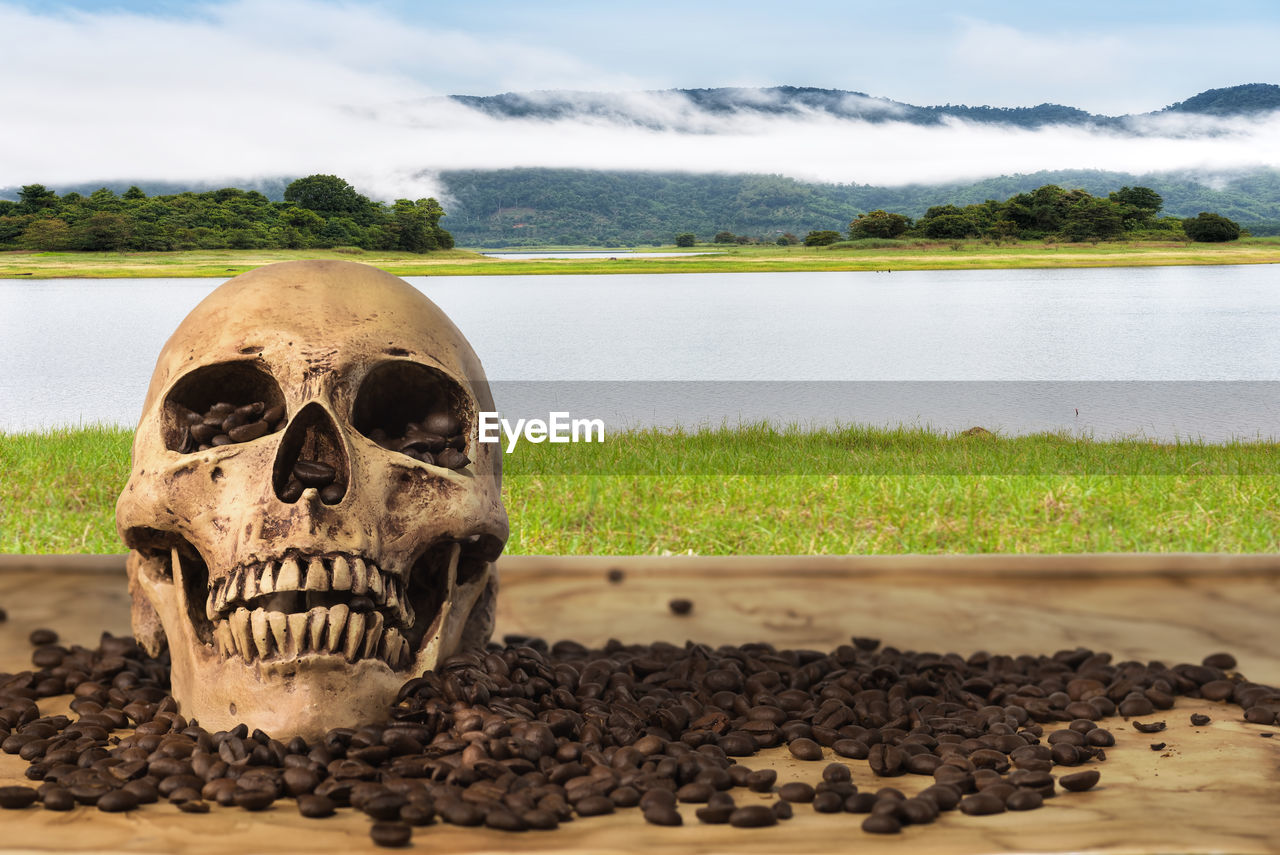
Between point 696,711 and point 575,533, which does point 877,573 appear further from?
point 575,533

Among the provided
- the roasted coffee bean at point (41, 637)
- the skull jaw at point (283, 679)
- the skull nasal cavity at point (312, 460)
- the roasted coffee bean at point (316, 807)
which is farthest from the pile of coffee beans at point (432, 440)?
the roasted coffee bean at point (41, 637)

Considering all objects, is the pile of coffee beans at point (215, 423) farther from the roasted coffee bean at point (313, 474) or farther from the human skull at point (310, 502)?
the roasted coffee bean at point (313, 474)

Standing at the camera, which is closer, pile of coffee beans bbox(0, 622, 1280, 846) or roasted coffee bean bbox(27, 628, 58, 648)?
pile of coffee beans bbox(0, 622, 1280, 846)

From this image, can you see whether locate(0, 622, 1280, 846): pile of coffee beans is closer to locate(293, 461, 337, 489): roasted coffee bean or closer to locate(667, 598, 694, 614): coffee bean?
locate(667, 598, 694, 614): coffee bean

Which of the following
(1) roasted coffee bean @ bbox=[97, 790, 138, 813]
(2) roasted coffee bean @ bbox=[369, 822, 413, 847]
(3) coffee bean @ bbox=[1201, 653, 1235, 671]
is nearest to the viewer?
(2) roasted coffee bean @ bbox=[369, 822, 413, 847]

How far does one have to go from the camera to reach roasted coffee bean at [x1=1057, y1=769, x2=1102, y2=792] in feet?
7.50

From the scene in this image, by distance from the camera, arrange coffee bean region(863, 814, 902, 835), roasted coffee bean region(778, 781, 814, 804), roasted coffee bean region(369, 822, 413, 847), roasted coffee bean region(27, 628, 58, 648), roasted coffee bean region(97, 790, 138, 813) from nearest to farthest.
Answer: roasted coffee bean region(369, 822, 413, 847) < coffee bean region(863, 814, 902, 835) < roasted coffee bean region(97, 790, 138, 813) < roasted coffee bean region(778, 781, 814, 804) < roasted coffee bean region(27, 628, 58, 648)

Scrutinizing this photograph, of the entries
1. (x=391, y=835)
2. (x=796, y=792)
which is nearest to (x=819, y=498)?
(x=796, y=792)

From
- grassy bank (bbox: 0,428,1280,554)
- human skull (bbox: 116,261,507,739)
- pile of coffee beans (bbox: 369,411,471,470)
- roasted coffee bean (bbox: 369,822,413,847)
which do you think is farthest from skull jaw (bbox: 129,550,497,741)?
grassy bank (bbox: 0,428,1280,554)

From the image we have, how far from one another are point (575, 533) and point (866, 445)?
282cm

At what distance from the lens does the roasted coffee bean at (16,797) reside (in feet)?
7.07

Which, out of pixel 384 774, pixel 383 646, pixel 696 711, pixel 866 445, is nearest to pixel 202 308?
pixel 383 646

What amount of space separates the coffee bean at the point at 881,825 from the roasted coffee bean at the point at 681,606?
1543 millimetres

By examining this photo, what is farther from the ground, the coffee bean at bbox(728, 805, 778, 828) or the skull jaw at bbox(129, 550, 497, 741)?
Answer: the skull jaw at bbox(129, 550, 497, 741)
